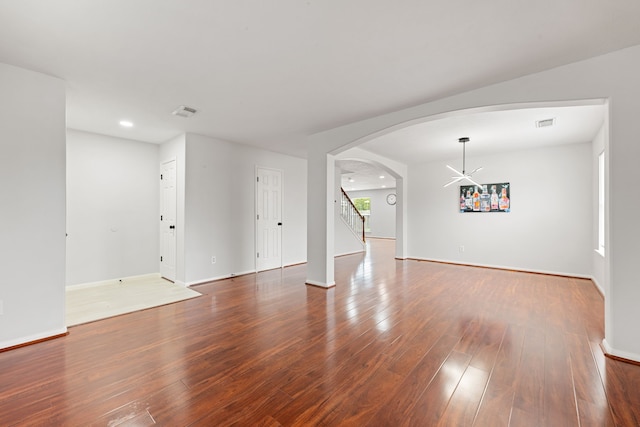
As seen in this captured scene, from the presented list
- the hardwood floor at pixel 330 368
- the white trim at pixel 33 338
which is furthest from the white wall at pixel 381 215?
the white trim at pixel 33 338

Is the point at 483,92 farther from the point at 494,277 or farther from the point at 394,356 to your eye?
the point at 494,277

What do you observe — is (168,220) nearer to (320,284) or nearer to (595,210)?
(320,284)

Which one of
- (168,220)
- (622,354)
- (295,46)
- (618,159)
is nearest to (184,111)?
(295,46)

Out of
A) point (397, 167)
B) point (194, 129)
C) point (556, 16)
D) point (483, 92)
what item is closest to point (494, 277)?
point (397, 167)

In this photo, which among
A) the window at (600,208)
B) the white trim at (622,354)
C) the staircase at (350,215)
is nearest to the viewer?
the white trim at (622,354)

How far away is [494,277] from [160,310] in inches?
234

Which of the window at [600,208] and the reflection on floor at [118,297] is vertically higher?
the window at [600,208]

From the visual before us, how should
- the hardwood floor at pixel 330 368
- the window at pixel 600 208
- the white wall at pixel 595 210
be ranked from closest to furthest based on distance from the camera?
the hardwood floor at pixel 330 368, the white wall at pixel 595 210, the window at pixel 600 208

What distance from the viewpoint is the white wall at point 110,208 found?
455 centimetres

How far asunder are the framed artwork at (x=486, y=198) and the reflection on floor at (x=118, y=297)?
20.9 ft

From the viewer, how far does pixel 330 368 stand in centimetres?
218

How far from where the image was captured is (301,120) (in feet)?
13.5

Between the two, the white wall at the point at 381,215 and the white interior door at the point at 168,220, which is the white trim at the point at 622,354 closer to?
the white interior door at the point at 168,220

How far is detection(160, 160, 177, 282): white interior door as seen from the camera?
5039 mm
